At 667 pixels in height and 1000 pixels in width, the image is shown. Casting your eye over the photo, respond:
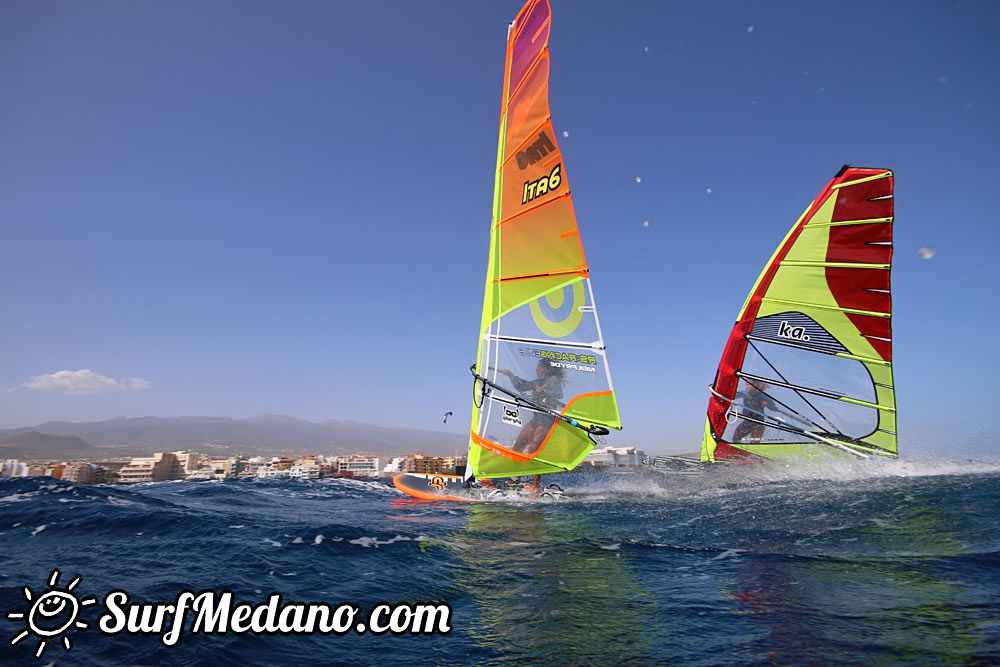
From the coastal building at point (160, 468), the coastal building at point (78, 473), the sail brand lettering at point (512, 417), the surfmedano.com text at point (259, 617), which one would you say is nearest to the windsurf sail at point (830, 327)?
the sail brand lettering at point (512, 417)

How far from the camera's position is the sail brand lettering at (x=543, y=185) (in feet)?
47.9

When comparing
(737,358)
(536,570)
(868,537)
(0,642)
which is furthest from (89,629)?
(737,358)

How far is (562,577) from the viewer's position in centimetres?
566

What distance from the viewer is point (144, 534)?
8.03 meters

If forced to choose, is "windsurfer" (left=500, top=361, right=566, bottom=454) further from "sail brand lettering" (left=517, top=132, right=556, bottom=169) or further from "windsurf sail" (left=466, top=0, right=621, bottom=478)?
"sail brand lettering" (left=517, top=132, right=556, bottom=169)

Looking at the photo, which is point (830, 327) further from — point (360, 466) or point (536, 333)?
point (360, 466)

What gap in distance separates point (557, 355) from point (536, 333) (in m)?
0.99

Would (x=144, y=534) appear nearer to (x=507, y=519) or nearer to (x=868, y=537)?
(x=507, y=519)

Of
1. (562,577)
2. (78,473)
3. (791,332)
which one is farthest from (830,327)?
(78,473)

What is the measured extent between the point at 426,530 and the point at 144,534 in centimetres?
511

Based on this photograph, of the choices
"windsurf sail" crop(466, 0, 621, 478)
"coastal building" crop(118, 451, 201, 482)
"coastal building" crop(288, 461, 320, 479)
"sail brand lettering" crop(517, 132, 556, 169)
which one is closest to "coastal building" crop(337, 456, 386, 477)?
"coastal building" crop(288, 461, 320, 479)

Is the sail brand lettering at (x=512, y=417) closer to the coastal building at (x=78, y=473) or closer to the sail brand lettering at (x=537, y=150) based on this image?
the sail brand lettering at (x=537, y=150)

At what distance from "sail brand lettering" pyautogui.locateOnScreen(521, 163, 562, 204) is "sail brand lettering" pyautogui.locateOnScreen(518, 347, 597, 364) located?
505 centimetres

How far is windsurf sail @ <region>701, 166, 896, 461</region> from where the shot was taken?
16.4 meters
